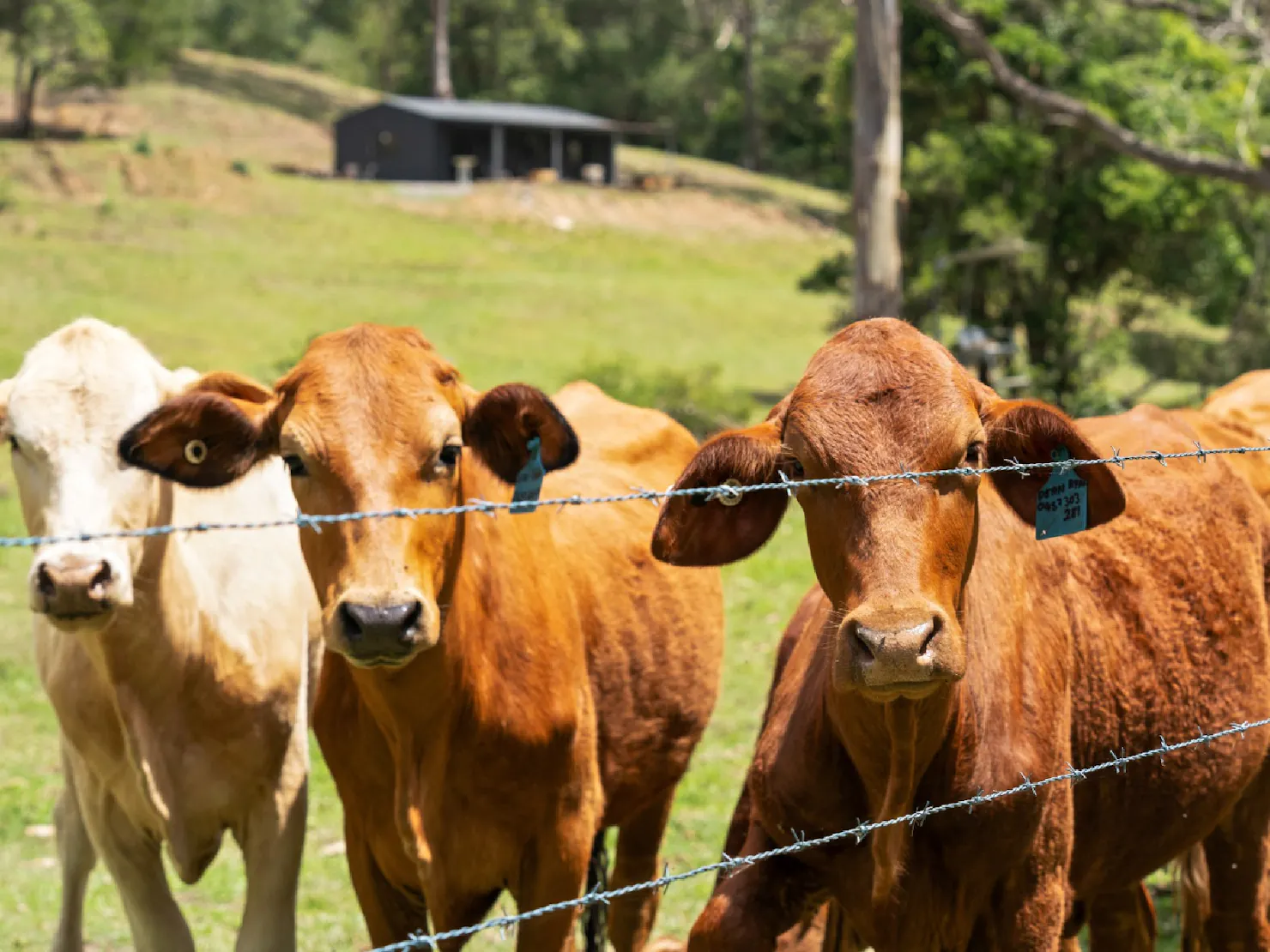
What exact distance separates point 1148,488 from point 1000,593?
49.4 inches

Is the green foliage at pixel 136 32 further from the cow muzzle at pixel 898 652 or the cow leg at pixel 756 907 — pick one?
the cow muzzle at pixel 898 652

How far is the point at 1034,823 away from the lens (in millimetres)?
4027

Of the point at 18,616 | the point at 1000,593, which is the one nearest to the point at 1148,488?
the point at 1000,593

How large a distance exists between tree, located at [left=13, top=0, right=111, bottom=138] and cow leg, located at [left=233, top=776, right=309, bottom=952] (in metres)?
46.5

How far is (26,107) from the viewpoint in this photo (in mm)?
48781

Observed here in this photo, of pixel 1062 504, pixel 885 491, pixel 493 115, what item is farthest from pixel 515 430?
pixel 493 115

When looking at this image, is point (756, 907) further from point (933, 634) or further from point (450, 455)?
point (450, 455)

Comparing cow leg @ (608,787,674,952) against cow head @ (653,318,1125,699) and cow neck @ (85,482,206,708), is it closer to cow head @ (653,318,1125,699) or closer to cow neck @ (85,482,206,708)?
cow neck @ (85,482,206,708)

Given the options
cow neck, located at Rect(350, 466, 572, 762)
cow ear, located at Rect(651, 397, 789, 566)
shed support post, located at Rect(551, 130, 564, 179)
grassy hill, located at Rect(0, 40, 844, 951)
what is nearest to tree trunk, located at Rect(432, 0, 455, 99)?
shed support post, located at Rect(551, 130, 564, 179)

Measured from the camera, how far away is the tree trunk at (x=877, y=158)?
15.0 meters

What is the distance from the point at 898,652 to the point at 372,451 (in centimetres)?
157

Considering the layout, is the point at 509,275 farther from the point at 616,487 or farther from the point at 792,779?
the point at 792,779

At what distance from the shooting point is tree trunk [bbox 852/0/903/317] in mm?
14969

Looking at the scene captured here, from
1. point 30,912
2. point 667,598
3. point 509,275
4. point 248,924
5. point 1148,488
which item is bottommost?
point 509,275
